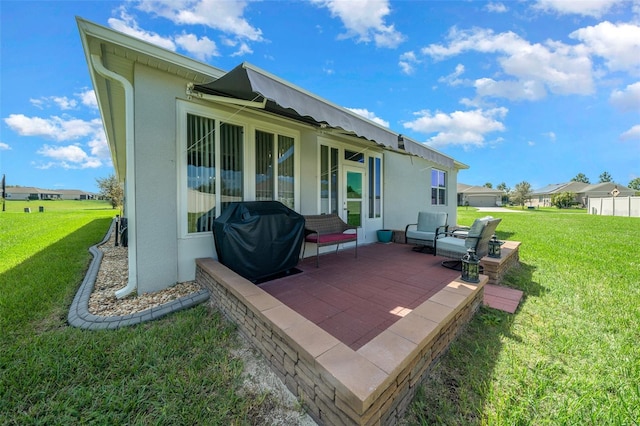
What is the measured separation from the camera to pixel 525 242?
8.84 metres

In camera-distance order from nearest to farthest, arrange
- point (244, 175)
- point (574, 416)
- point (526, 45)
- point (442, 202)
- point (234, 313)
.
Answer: point (574, 416) → point (234, 313) → point (244, 175) → point (526, 45) → point (442, 202)

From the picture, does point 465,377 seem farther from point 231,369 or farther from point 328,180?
point 328,180

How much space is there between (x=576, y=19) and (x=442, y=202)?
7274mm

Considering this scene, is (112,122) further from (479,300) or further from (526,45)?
(526,45)

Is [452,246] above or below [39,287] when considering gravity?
above

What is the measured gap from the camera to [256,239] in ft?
13.0

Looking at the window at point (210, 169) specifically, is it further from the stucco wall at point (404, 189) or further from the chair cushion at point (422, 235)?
the stucco wall at point (404, 189)

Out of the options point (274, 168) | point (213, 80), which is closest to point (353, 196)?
point (274, 168)

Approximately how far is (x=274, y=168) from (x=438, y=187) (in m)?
8.89

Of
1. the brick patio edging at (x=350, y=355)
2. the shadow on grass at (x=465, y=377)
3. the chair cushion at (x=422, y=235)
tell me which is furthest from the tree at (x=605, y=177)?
the brick patio edging at (x=350, y=355)

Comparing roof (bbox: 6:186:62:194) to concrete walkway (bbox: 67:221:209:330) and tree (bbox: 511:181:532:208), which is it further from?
tree (bbox: 511:181:532:208)

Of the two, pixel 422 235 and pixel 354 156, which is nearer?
pixel 422 235

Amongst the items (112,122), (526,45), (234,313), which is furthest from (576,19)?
(112,122)

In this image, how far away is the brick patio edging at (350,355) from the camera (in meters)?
1.58
